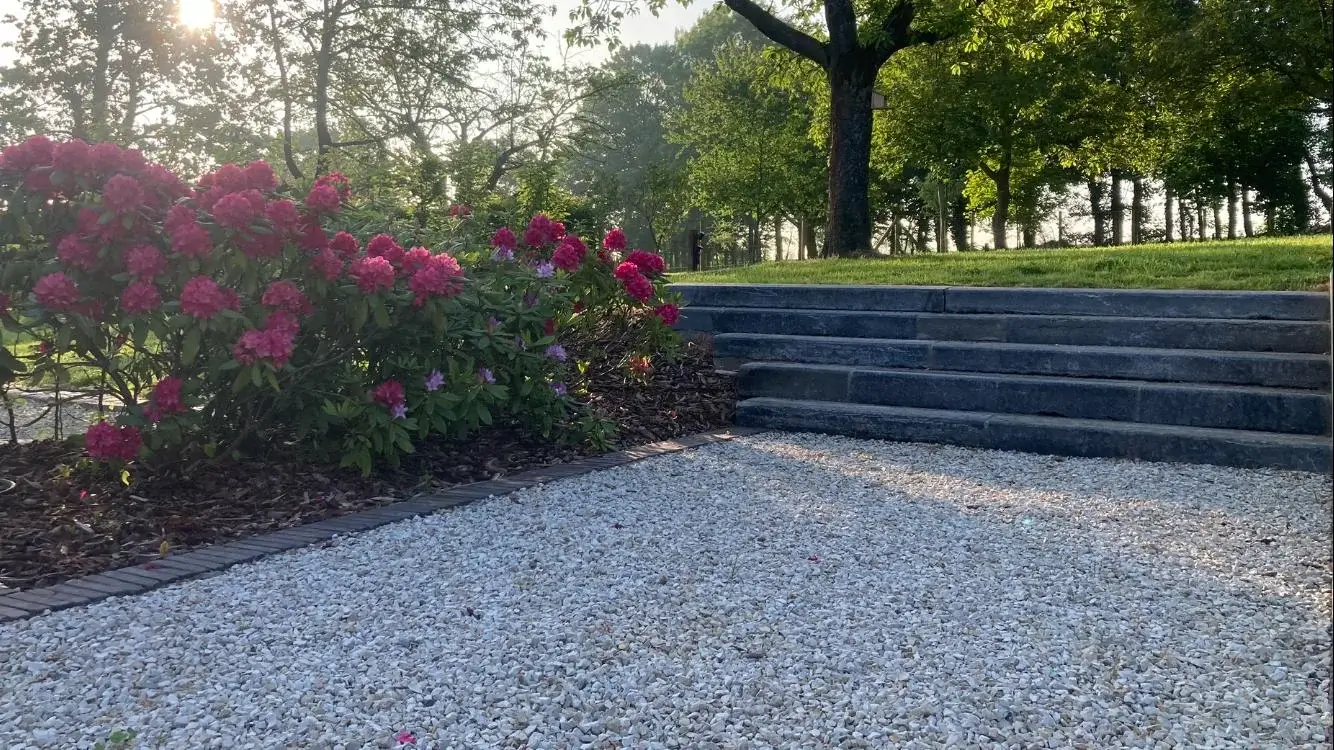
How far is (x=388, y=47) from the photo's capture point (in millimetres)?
15578

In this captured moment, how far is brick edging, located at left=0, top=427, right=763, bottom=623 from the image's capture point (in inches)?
127

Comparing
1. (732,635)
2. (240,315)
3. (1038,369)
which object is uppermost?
(240,315)

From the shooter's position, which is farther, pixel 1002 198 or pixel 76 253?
pixel 1002 198

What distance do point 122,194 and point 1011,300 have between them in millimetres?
5148

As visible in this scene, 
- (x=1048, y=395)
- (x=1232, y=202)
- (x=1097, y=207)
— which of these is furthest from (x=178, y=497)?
(x=1097, y=207)

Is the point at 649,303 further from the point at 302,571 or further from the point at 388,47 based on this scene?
the point at 388,47

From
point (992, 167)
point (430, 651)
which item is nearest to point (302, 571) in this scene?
point (430, 651)

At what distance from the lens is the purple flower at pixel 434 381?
4617 millimetres

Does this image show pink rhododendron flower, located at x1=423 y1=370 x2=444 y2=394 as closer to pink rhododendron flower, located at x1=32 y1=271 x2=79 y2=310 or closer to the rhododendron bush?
the rhododendron bush

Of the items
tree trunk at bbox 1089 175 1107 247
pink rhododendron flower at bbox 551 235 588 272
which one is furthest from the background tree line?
pink rhododendron flower at bbox 551 235 588 272

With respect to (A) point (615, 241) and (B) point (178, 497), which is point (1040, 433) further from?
(B) point (178, 497)

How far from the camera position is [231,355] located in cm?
425

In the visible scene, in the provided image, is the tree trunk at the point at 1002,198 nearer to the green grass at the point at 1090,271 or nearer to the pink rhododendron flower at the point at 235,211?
the green grass at the point at 1090,271

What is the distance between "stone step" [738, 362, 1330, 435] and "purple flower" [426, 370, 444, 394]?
2.59m
